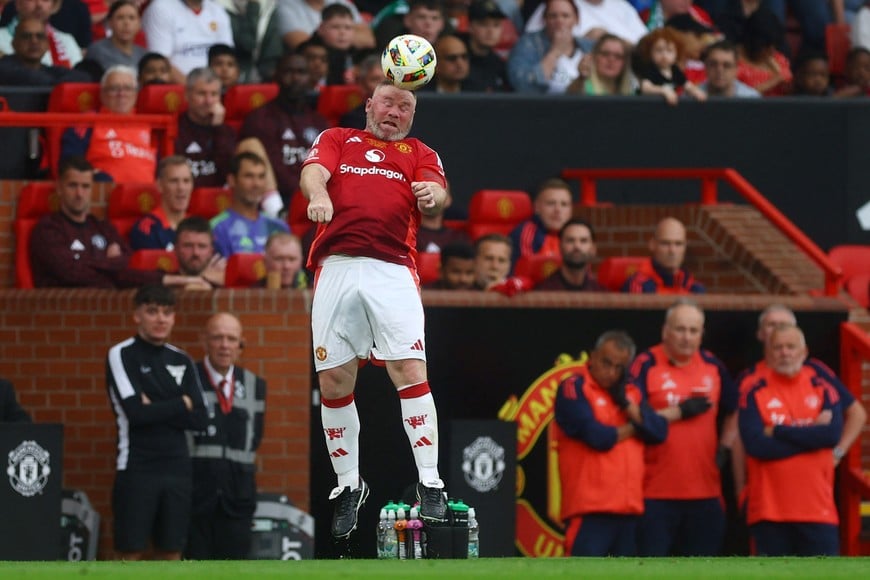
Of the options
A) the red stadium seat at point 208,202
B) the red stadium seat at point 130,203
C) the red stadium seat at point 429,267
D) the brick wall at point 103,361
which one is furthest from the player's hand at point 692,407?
the red stadium seat at point 130,203

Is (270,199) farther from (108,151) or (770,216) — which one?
(770,216)

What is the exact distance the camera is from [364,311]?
30.1 ft

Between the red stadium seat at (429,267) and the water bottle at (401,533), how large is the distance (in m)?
4.54

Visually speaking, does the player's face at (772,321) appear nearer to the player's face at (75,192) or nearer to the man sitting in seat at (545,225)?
the man sitting in seat at (545,225)

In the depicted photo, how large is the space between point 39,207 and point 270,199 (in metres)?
1.73

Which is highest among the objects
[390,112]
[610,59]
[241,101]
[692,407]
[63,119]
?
[610,59]

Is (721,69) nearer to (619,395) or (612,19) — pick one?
(612,19)

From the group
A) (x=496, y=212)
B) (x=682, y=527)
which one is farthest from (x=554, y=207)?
(x=682, y=527)

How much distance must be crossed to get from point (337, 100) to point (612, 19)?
347cm

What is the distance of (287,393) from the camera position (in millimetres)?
12961

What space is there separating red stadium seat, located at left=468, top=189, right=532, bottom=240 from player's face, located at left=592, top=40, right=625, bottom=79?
1722mm

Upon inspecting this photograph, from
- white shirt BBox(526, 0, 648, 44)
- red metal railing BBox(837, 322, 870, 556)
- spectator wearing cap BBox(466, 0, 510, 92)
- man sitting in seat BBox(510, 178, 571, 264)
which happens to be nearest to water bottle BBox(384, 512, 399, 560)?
red metal railing BBox(837, 322, 870, 556)

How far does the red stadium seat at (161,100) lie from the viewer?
1457 cm

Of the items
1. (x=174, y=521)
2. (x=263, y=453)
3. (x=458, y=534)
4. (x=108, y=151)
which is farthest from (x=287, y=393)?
(x=458, y=534)
